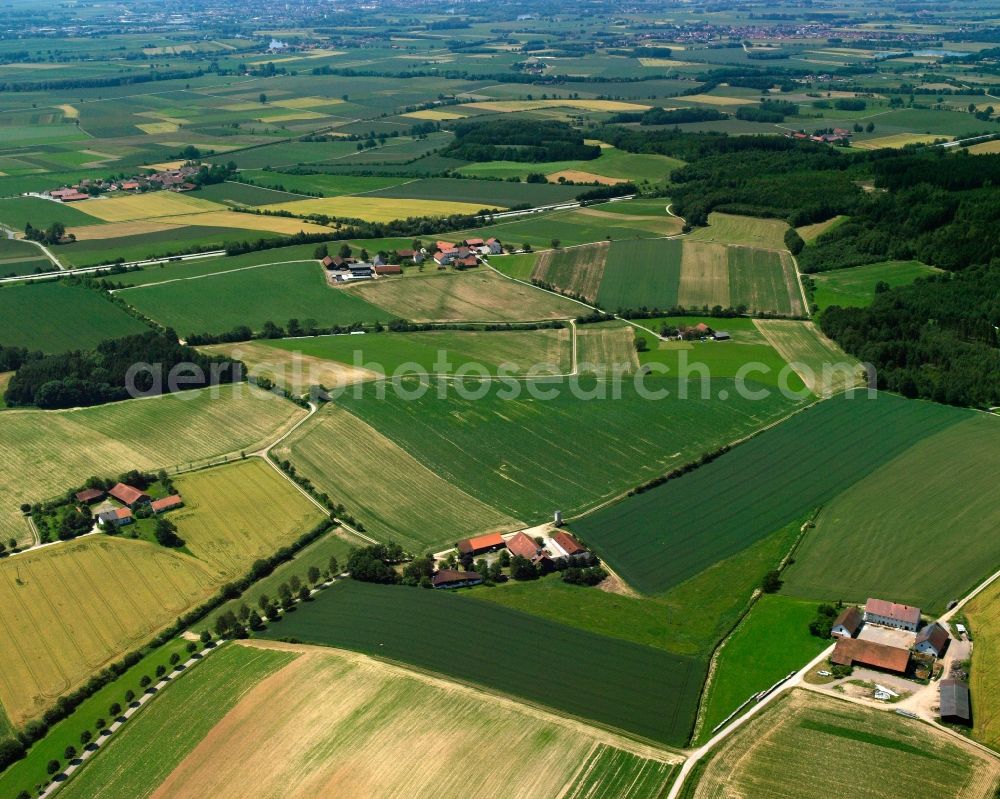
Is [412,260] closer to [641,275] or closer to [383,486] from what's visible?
[641,275]

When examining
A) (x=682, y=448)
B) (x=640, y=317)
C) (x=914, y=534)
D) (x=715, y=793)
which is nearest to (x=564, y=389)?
(x=682, y=448)

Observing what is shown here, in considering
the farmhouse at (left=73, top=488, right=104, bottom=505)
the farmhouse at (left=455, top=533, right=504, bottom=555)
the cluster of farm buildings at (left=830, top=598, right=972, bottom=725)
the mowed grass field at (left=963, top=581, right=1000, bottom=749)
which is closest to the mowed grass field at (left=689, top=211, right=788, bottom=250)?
the farmhouse at (left=455, top=533, right=504, bottom=555)

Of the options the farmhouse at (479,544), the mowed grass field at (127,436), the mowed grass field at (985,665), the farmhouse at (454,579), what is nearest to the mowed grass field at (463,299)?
the mowed grass field at (127,436)

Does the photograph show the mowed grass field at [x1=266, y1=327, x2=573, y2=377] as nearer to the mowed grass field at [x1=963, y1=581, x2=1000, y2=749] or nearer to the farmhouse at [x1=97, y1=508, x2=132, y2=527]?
the farmhouse at [x1=97, y1=508, x2=132, y2=527]

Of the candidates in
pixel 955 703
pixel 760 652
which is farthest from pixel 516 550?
pixel 955 703

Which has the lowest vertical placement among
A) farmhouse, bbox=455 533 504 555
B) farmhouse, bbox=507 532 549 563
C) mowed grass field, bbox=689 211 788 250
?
farmhouse, bbox=455 533 504 555

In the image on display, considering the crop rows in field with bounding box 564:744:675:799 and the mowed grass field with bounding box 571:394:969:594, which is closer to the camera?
the crop rows in field with bounding box 564:744:675:799
